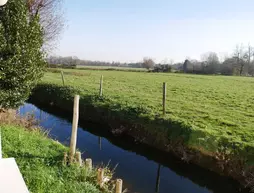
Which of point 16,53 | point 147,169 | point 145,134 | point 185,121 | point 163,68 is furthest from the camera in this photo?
point 163,68

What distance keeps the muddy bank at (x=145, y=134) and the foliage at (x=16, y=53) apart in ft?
17.4

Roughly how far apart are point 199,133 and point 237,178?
260cm

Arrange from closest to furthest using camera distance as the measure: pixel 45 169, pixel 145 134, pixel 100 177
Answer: pixel 45 169 → pixel 100 177 → pixel 145 134

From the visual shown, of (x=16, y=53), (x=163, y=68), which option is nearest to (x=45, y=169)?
(x=16, y=53)

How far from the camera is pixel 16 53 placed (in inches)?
456

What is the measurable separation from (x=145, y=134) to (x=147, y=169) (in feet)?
9.44

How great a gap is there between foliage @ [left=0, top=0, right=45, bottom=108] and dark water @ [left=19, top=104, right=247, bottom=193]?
3432 millimetres

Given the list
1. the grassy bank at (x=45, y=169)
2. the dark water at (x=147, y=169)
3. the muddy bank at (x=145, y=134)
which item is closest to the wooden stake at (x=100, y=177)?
the grassy bank at (x=45, y=169)

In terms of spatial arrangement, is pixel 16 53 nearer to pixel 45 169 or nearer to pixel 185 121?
pixel 45 169

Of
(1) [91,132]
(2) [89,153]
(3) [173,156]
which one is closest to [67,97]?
(1) [91,132]

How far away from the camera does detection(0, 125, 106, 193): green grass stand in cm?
638

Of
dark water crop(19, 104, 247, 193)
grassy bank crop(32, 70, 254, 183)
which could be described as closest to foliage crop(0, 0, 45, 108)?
dark water crop(19, 104, 247, 193)

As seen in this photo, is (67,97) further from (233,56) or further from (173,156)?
(233,56)

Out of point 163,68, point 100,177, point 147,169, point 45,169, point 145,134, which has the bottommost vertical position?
point 147,169
